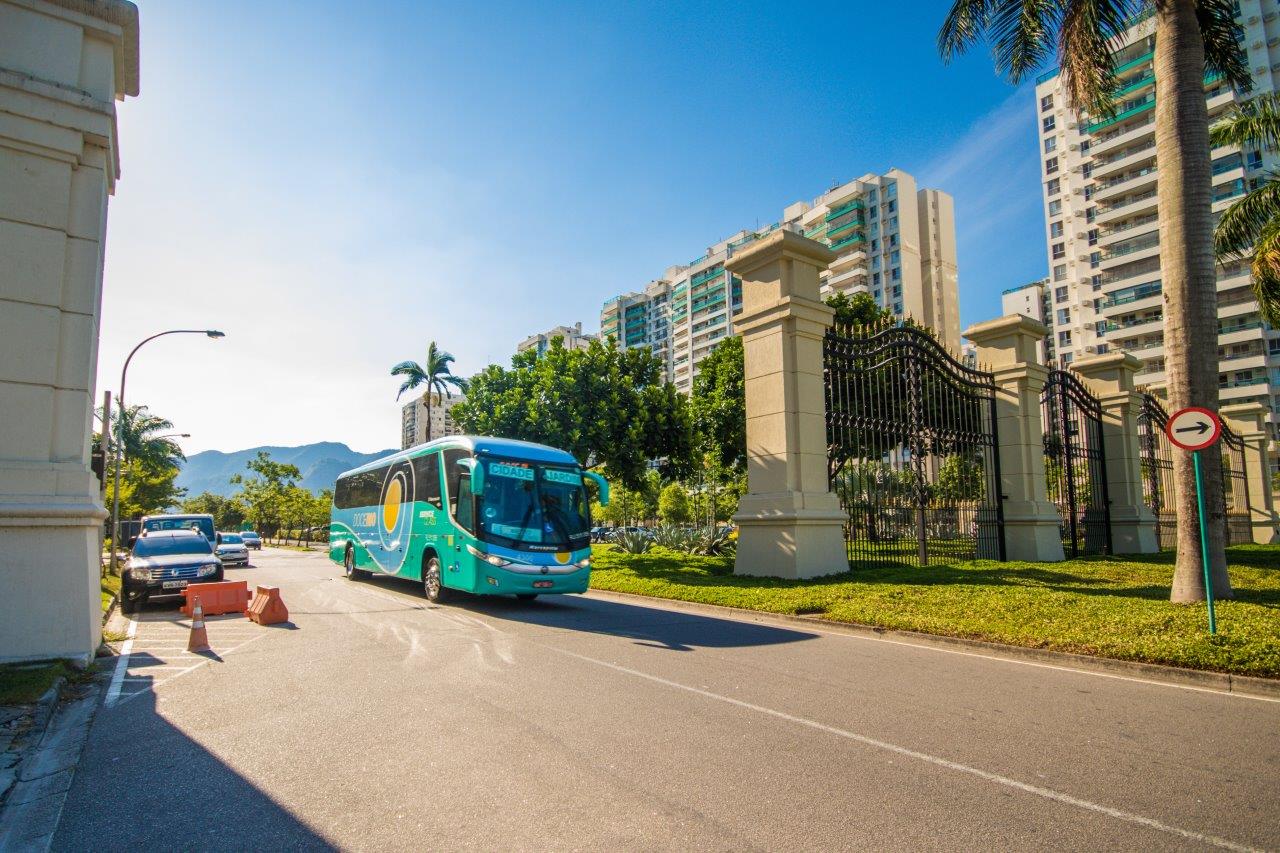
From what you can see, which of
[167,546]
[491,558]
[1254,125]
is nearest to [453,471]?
[491,558]

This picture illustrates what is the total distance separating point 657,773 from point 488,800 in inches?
41.3

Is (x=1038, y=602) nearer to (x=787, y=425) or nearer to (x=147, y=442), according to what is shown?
(x=787, y=425)

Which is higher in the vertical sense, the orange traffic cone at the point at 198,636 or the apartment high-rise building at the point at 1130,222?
the apartment high-rise building at the point at 1130,222

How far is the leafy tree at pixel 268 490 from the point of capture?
6856 centimetres

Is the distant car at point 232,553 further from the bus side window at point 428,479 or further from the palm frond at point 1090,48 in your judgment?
the palm frond at point 1090,48

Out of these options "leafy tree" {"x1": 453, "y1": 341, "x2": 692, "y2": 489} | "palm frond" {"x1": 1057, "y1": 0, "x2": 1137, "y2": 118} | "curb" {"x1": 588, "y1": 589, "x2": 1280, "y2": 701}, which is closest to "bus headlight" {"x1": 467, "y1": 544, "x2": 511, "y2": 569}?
"curb" {"x1": 588, "y1": 589, "x2": 1280, "y2": 701}

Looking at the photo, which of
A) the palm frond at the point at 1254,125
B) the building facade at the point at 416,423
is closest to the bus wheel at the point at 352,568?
the palm frond at the point at 1254,125

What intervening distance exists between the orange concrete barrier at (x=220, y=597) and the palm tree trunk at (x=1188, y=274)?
15.0m

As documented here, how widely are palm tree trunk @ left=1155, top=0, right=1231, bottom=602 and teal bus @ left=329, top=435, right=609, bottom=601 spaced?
362 inches

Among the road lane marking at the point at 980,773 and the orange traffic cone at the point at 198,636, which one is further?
the orange traffic cone at the point at 198,636

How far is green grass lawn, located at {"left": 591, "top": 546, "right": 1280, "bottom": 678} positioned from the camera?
7734 millimetres

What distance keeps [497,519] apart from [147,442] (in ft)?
191

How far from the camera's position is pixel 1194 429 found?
8672 millimetres

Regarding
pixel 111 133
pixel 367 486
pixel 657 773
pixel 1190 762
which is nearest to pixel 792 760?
pixel 657 773
